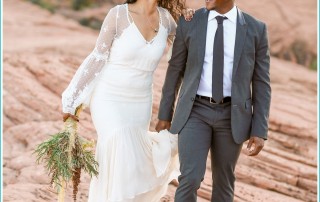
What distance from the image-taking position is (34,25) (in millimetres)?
12453

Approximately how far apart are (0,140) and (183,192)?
4.09 meters

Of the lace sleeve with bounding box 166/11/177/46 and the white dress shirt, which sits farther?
the lace sleeve with bounding box 166/11/177/46

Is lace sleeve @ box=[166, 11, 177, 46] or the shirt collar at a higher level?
the shirt collar

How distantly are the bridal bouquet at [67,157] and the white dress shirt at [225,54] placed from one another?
33.9 inches

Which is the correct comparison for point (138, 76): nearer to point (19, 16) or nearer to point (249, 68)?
point (249, 68)

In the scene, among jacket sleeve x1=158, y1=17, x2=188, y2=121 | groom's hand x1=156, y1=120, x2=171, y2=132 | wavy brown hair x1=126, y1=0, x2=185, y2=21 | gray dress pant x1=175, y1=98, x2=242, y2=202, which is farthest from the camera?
wavy brown hair x1=126, y1=0, x2=185, y2=21

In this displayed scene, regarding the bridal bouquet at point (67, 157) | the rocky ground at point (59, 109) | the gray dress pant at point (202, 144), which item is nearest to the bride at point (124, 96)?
the bridal bouquet at point (67, 157)

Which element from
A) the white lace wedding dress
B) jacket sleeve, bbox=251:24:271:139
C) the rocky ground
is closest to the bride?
the white lace wedding dress

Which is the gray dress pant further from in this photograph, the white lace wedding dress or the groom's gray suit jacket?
the white lace wedding dress

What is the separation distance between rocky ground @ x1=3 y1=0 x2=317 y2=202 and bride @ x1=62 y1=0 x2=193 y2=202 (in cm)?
118

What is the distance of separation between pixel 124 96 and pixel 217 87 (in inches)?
27.0

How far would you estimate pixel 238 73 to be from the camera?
5.11 m

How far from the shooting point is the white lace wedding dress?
17.4ft

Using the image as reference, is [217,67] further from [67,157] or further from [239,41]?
[67,157]
